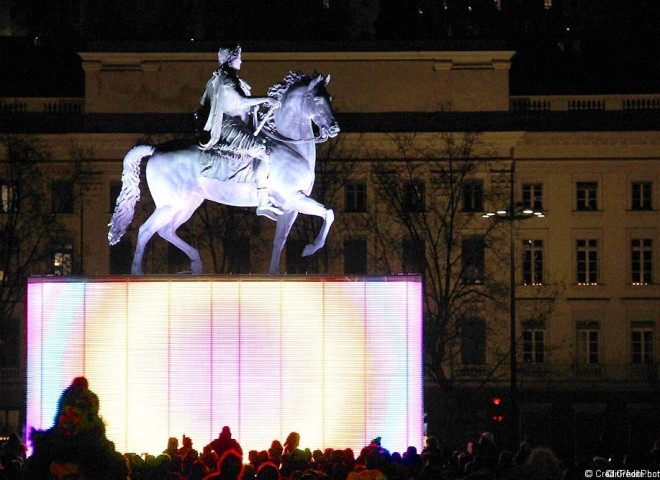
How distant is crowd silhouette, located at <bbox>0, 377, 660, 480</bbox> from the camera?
42.8ft

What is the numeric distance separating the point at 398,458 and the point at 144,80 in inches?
2002

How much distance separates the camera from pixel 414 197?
6950cm

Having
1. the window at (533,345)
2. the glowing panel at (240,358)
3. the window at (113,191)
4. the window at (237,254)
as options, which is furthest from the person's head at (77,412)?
the window at (113,191)

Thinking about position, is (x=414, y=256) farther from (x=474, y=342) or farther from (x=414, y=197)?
(x=474, y=342)

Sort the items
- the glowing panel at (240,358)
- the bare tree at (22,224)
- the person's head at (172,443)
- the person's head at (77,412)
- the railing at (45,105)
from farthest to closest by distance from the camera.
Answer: the railing at (45,105) → the bare tree at (22,224) → the glowing panel at (240,358) → the person's head at (172,443) → the person's head at (77,412)

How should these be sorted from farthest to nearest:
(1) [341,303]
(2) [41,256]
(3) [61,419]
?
1. (2) [41,256]
2. (1) [341,303]
3. (3) [61,419]

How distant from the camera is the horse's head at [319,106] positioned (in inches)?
1011

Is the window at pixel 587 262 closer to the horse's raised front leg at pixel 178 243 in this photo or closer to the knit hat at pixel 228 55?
the horse's raised front leg at pixel 178 243

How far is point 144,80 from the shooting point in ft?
236

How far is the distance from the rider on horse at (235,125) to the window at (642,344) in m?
48.5

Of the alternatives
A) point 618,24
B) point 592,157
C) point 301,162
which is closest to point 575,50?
point 618,24

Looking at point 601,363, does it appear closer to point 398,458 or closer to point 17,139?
point 17,139

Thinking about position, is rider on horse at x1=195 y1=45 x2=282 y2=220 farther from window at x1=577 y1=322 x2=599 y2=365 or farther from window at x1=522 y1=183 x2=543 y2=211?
window at x1=522 y1=183 x2=543 y2=211

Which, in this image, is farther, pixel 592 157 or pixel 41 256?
pixel 592 157
